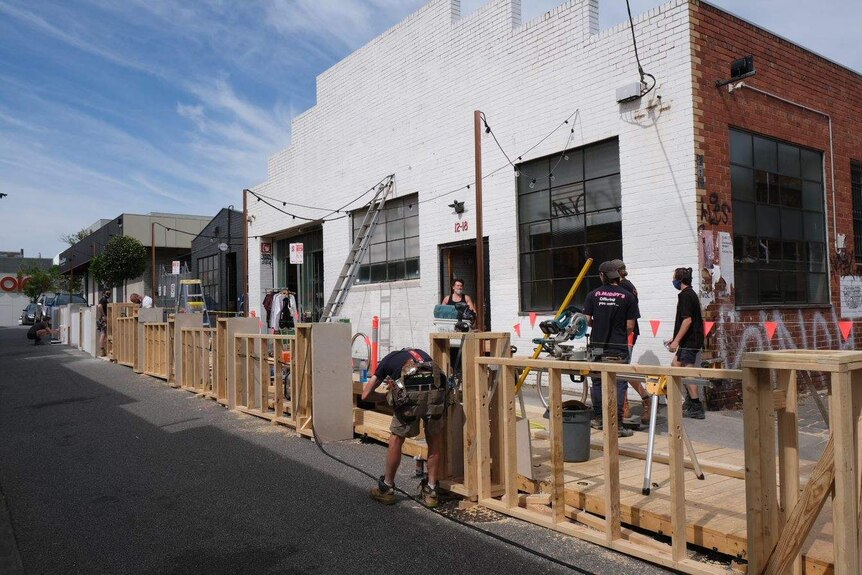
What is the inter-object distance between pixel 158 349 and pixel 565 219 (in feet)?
29.7

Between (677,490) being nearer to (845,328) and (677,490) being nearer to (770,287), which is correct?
(770,287)

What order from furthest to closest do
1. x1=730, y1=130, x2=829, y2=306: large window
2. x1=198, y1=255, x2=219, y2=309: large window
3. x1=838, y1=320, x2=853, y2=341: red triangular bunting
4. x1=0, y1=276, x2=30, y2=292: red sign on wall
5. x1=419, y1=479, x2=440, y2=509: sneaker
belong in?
1. x1=0, y1=276, x2=30, y2=292: red sign on wall
2. x1=198, y1=255, x2=219, y2=309: large window
3. x1=838, y1=320, x2=853, y2=341: red triangular bunting
4. x1=730, y1=130, x2=829, y2=306: large window
5. x1=419, y1=479, x2=440, y2=509: sneaker

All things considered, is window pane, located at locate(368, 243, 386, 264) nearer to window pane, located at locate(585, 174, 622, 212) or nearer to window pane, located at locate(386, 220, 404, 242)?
window pane, located at locate(386, 220, 404, 242)

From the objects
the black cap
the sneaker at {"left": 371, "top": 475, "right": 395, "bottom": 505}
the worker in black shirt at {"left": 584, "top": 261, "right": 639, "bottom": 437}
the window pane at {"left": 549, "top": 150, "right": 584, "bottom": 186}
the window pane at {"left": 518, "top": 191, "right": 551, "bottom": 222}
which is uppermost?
the window pane at {"left": 549, "top": 150, "right": 584, "bottom": 186}

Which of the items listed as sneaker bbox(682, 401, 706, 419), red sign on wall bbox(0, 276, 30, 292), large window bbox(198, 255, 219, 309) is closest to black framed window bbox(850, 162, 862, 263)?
sneaker bbox(682, 401, 706, 419)

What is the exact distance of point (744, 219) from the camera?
375 inches

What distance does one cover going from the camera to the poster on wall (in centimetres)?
1106

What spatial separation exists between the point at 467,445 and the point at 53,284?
207 ft

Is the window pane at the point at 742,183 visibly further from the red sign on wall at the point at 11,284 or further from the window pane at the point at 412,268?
the red sign on wall at the point at 11,284

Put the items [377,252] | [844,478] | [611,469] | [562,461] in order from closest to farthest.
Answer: [844,478] < [611,469] < [562,461] < [377,252]

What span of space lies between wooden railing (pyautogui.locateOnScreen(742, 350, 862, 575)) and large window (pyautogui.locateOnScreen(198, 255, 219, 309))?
23.7 metres

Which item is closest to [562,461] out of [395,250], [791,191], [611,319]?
[611,319]

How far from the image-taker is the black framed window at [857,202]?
11552 millimetres

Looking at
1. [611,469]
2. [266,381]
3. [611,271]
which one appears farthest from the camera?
[266,381]
